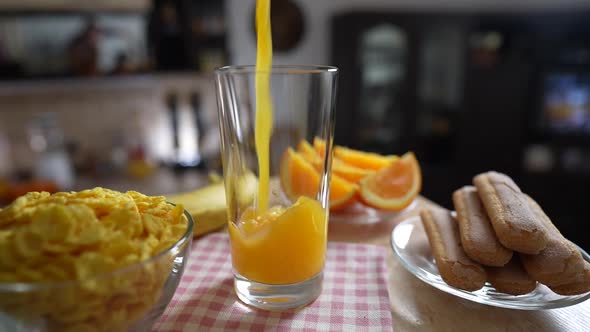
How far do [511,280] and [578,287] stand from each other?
0.08 metres

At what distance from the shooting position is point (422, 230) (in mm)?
782

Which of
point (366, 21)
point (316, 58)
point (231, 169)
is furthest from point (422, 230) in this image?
point (316, 58)

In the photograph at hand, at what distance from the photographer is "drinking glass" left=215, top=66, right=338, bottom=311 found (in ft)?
1.87

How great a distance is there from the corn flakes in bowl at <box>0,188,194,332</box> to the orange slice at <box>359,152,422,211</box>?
1.60ft

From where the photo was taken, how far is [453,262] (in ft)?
1.88

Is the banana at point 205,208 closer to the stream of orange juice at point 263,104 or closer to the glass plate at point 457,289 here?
the stream of orange juice at point 263,104

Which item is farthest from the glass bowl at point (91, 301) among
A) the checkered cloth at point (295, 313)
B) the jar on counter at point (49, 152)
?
the jar on counter at point (49, 152)

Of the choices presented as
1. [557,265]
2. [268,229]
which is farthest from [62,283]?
[557,265]

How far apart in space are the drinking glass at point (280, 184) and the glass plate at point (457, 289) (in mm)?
152

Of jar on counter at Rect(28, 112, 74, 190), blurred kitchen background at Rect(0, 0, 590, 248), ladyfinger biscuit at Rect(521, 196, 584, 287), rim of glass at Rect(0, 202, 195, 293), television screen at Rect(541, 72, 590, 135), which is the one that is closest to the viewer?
rim of glass at Rect(0, 202, 195, 293)

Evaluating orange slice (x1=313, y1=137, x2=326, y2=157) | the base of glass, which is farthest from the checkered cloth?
orange slice (x1=313, y1=137, x2=326, y2=157)

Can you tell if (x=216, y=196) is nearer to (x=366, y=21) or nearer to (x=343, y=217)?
(x=343, y=217)

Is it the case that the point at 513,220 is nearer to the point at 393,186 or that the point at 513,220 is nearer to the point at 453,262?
the point at 453,262

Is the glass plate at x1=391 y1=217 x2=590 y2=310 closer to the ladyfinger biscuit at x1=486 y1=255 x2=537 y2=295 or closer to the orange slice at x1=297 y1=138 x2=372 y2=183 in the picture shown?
the ladyfinger biscuit at x1=486 y1=255 x2=537 y2=295
